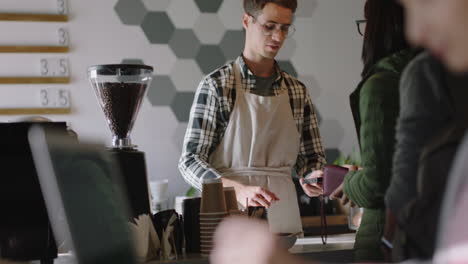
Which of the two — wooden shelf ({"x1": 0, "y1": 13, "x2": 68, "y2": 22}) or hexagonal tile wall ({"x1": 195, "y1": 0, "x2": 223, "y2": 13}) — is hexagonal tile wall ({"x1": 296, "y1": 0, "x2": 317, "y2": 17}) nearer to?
hexagonal tile wall ({"x1": 195, "y1": 0, "x2": 223, "y2": 13})

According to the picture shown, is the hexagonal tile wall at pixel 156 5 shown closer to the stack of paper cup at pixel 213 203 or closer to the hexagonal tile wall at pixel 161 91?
the hexagonal tile wall at pixel 161 91

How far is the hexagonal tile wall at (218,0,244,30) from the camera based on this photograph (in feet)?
10.8

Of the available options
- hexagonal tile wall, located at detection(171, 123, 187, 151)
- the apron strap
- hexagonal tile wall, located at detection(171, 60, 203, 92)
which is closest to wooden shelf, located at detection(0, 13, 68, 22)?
hexagonal tile wall, located at detection(171, 60, 203, 92)

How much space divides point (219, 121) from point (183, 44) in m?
1.25

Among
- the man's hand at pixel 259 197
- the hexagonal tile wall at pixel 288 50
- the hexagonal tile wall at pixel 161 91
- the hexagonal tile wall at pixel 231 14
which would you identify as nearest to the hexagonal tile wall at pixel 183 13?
the hexagonal tile wall at pixel 231 14

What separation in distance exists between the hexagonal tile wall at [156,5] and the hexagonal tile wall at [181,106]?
439 millimetres

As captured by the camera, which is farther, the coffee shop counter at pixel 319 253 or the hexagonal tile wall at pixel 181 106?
the hexagonal tile wall at pixel 181 106

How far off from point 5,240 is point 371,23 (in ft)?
3.47

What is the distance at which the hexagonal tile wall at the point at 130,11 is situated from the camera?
10.4 ft

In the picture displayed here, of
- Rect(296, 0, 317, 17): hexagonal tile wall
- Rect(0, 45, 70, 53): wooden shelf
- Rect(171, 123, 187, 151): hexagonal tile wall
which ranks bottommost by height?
Rect(171, 123, 187, 151): hexagonal tile wall

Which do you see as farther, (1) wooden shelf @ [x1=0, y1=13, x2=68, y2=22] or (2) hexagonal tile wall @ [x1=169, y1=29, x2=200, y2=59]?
(2) hexagonal tile wall @ [x1=169, y1=29, x2=200, y2=59]

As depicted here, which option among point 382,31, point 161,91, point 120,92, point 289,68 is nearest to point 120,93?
point 120,92

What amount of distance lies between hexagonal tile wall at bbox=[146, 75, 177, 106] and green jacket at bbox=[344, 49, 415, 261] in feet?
8.92

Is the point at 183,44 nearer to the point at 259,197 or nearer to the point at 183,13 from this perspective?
the point at 183,13
